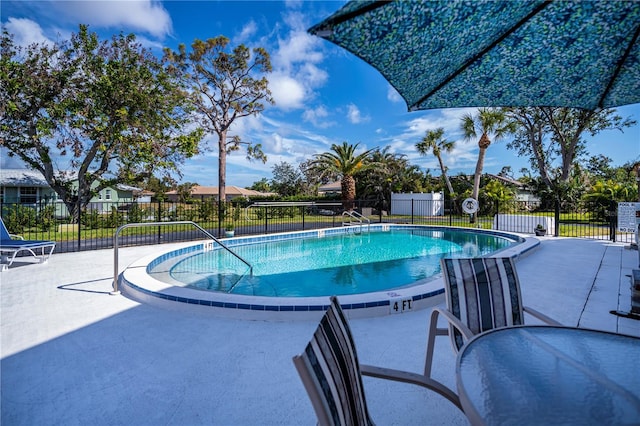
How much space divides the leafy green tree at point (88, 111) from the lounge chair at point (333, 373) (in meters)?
17.6

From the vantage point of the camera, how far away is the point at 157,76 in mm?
17172

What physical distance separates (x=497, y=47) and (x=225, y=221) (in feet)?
50.7

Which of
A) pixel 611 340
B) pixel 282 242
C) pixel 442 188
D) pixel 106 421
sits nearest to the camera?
pixel 611 340

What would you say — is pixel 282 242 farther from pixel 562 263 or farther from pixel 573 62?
pixel 573 62

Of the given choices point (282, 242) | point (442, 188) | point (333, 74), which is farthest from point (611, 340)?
point (333, 74)

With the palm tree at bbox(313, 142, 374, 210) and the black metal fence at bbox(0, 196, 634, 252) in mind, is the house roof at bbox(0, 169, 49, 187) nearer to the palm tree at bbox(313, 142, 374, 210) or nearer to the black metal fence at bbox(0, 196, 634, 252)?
the black metal fence at bbox(0, 196, 634, 252)

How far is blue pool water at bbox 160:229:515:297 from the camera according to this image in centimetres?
601

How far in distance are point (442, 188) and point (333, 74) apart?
12.5 m

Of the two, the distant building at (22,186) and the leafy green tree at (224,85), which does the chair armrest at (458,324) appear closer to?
the leafy green tree at (224,85)

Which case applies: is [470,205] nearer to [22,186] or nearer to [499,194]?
[499,194]

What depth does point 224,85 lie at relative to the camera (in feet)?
79.0

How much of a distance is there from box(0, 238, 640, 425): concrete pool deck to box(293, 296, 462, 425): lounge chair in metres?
1.08

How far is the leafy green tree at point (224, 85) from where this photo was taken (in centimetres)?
2291

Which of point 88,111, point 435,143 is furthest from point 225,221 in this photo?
point 435,143
